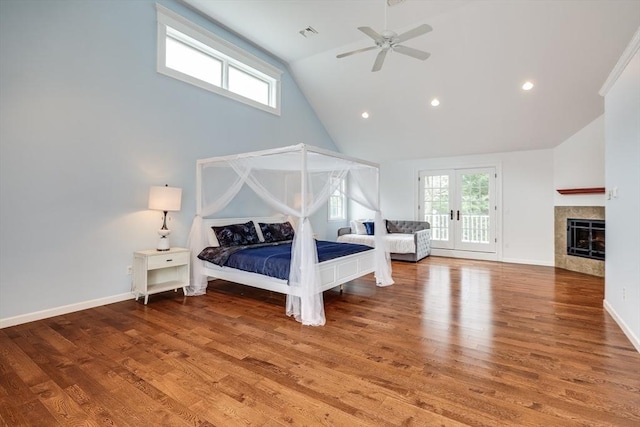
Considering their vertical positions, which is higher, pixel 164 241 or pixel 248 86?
pixel 248 86

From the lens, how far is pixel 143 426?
1.73m

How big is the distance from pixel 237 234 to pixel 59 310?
2246 millimetres

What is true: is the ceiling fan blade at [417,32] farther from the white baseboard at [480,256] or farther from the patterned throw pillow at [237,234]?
the white baseboard at [480,256]

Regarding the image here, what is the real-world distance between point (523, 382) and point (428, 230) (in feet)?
18.6

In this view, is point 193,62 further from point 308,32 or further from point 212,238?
point 212,238

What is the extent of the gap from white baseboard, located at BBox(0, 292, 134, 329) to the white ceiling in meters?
4.20

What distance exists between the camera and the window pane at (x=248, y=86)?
5496mm

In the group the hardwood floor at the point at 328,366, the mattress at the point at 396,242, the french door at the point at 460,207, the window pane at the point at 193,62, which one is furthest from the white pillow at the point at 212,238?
the french door at the point at 460,207

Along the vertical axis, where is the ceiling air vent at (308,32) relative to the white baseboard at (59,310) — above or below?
above

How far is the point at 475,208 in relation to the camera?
288 inches

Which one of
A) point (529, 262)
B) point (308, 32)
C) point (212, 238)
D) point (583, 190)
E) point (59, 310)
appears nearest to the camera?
point (59, 310)

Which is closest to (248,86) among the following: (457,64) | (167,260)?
(167,260)

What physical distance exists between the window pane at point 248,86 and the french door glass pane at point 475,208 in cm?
493

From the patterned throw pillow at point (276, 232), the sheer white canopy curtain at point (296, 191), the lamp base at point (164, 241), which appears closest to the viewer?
the sheer white canopy curtain at point (296, 191)
